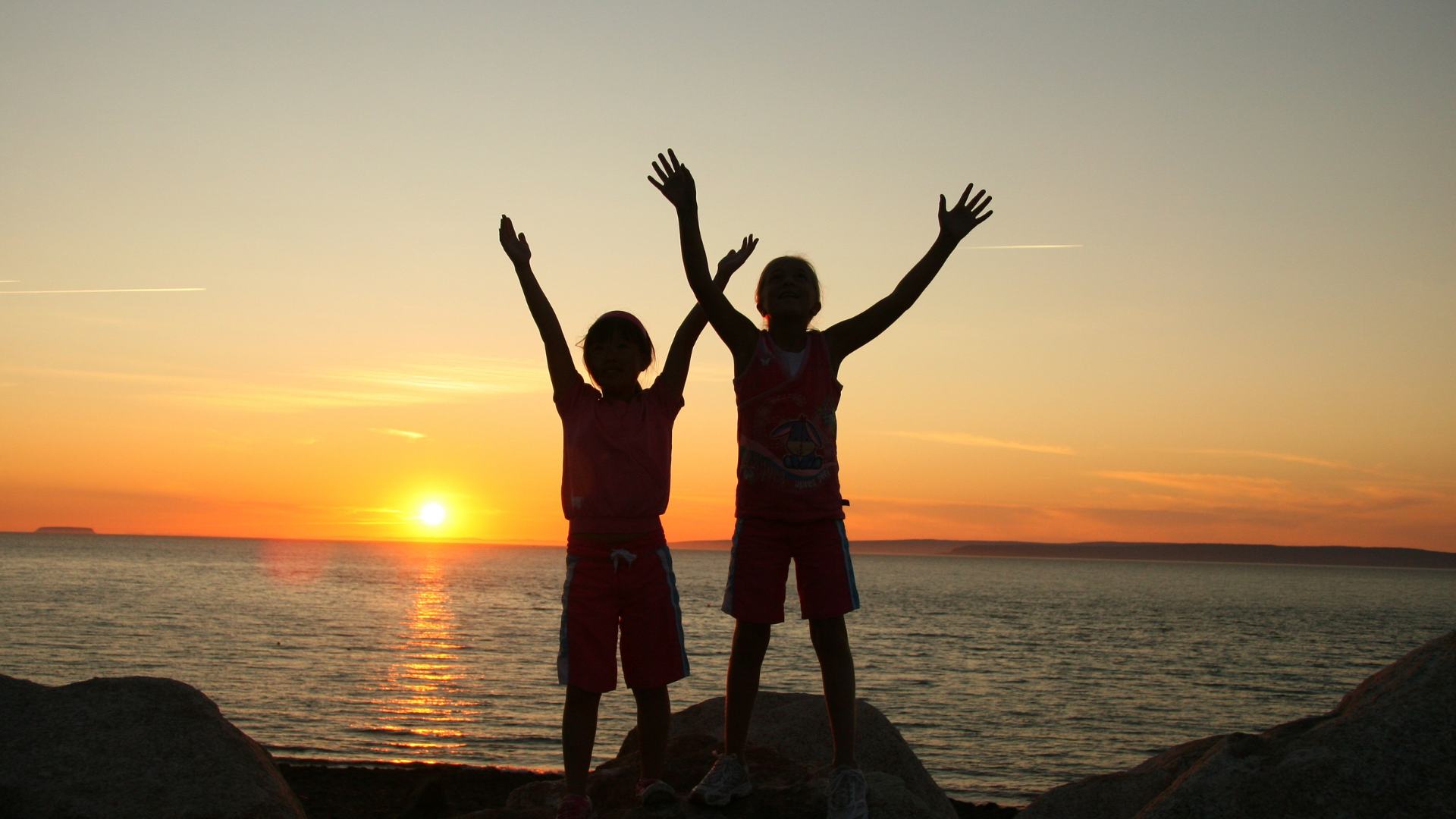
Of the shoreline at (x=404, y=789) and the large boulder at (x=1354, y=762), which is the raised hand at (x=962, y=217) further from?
the shoreline at (x=404, y=789)

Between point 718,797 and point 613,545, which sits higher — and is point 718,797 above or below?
below

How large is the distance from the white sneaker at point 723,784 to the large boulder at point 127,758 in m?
2.29

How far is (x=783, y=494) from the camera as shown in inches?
198

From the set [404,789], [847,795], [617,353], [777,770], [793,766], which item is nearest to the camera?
[847,795]

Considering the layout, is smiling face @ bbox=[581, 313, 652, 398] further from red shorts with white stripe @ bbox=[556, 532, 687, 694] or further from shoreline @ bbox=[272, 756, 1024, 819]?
shoreline @ bbox=[272, 756, 1024, 819]

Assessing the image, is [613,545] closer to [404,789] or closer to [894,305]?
[894,305]

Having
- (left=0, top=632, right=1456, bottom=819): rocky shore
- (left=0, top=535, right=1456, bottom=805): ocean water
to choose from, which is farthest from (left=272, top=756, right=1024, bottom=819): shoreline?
(left=0, top=632, right=1456, bottom=819): rocky shore

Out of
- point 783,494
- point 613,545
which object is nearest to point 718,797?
point 613,545

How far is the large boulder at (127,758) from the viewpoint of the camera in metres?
5.20

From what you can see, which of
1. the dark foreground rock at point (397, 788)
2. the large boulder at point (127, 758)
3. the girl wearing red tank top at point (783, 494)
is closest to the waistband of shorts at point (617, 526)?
the girl wearing red tank top at point (783, 494)

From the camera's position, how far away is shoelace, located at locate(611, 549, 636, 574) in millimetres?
5082

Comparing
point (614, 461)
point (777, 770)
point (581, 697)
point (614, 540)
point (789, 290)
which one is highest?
point (789, 290)

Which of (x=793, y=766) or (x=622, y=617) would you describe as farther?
(x=793, y=766)

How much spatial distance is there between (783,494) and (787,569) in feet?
1.17
